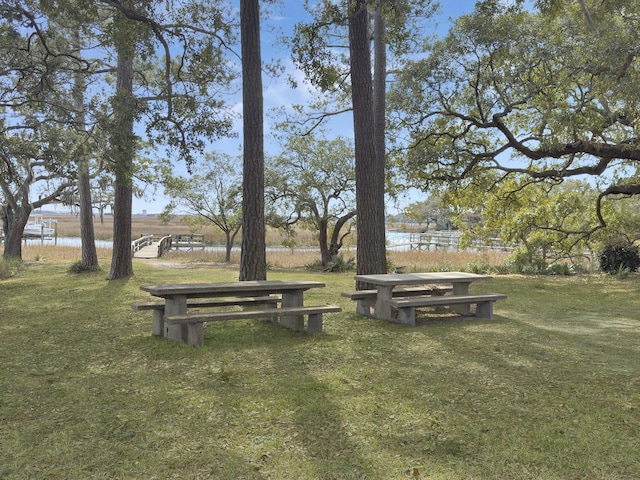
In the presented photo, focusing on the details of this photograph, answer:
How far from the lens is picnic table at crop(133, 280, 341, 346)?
4828 mm

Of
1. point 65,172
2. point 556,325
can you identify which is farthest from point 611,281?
point 65,172

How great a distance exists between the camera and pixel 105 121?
8.83m

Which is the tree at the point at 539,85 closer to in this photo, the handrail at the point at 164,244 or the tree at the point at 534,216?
the tree at the point at 534,216

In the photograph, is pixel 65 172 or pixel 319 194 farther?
pixel 319 194

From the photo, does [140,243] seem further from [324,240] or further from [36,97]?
[36,97]

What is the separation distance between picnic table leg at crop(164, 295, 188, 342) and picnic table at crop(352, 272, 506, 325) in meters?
2.35

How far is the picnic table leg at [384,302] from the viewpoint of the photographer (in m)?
6.45

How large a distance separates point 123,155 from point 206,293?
196 inches

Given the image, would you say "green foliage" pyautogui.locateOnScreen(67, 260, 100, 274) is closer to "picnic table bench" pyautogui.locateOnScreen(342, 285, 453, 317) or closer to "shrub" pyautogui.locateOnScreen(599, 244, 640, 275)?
"picnic table bench" pyautogui.locateOnScreen(342, 285, 453, 317)

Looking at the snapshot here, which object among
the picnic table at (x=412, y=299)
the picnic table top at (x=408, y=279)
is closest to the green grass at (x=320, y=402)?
the picnic table at (x=412, y=299)

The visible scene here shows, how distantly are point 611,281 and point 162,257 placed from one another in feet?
58.6

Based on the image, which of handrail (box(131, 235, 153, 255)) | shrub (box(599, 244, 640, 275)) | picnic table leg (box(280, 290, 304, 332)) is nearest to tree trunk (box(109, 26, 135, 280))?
picnic table leg (box(280, 290, 304, 332))

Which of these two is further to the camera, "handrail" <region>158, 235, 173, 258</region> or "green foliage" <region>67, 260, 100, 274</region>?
"handrail" <region>158, 235, 173, 258</region>

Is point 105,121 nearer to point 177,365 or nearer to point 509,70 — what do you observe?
point 177,365
